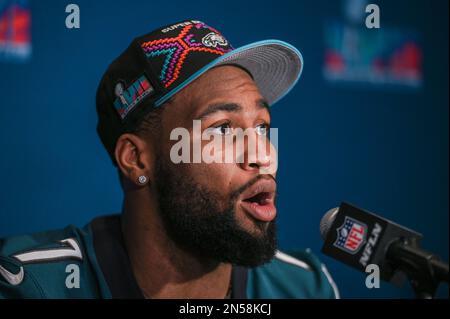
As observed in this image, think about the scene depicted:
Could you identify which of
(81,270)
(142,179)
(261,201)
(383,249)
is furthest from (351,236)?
(81,270)

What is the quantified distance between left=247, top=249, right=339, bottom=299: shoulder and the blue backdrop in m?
0.41

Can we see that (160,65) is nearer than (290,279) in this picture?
Yes

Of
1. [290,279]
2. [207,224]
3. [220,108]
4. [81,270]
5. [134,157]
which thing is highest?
[220,108]

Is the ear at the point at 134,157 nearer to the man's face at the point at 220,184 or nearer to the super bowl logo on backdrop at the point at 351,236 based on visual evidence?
the man's face at the point at 220,184

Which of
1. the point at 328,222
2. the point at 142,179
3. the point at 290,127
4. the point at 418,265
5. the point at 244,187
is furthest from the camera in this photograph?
the point at 290,127

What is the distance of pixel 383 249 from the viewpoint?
96cm

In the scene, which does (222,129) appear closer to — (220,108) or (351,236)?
(220,108)

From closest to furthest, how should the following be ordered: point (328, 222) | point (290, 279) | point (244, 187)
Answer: point (328, 222), point (244, 187), point (290, 279)

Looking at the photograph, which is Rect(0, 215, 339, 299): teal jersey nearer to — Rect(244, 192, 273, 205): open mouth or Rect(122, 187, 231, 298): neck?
Rect(122, 187, 231, 298): neck

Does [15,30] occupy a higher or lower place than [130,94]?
higher

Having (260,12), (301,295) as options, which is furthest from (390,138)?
(301,295)

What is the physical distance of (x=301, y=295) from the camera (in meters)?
1.60

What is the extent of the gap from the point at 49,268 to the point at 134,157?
0.30 meters

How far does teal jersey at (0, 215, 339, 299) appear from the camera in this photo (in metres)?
1.35
